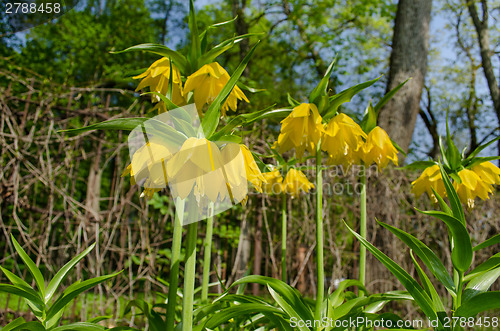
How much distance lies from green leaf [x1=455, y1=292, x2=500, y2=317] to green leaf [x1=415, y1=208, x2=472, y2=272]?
0.09 m

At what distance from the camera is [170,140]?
0.81m

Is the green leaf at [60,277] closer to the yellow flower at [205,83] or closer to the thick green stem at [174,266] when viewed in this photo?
the thick green stem at [174,266]

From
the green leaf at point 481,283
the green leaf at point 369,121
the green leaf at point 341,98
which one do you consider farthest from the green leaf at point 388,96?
the green leaf at point 481,283

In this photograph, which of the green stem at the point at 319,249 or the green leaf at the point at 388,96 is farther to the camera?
the green leaf at the point at 388,96

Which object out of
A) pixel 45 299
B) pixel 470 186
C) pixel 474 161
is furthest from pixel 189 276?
pixel 474 161

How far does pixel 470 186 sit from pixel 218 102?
1025mm

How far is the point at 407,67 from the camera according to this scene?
5.02m

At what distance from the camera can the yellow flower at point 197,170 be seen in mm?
760

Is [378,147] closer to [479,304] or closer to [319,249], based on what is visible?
[319,249]

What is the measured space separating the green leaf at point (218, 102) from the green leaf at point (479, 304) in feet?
2.35

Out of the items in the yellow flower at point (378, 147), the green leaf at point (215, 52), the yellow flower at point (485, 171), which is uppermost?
the green leaf at point (215, 52)

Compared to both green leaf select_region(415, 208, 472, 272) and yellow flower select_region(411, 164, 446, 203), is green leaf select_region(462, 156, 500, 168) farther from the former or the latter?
green leaf select_region(415, 208, 472, 272)

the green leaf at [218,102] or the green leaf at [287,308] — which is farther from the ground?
the green leaf at [218,102]

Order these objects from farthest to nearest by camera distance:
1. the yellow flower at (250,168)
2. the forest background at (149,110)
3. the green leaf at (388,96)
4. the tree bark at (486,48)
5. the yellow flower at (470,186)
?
the tree bark at (486,48) → the forest background at (149,110) → the yellow flower at (470,186) → the green leaf at (388,96) → the yellow flower at (250,168)
